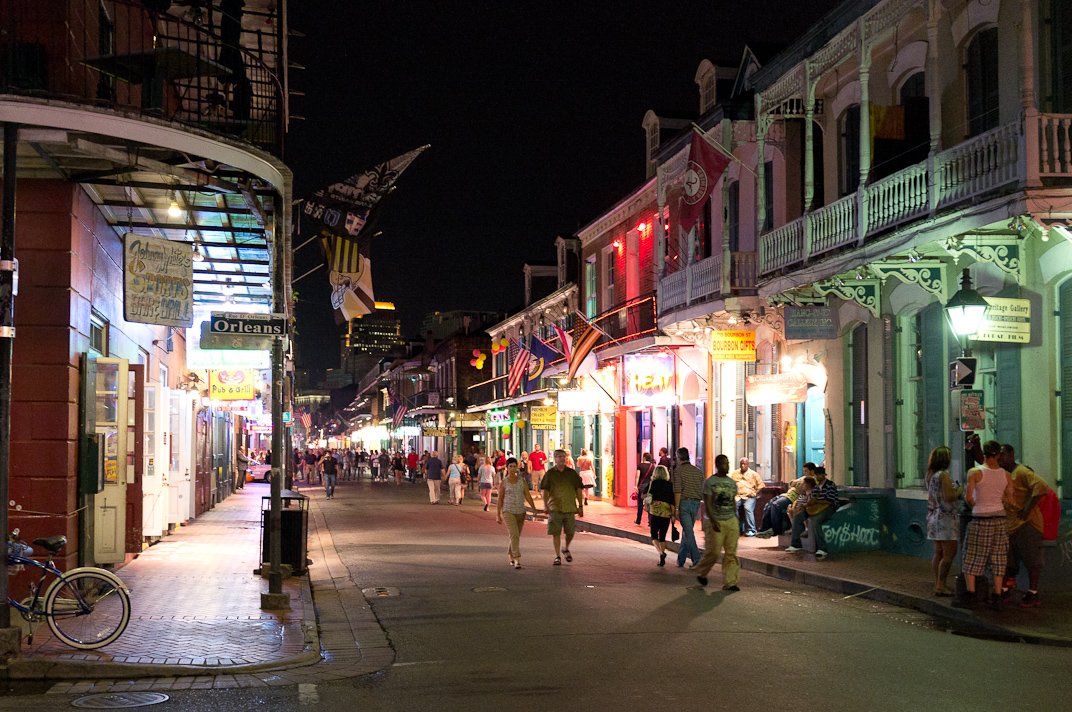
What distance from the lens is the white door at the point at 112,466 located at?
13.8 meters

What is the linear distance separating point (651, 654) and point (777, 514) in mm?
9574

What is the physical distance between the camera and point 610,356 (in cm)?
2984

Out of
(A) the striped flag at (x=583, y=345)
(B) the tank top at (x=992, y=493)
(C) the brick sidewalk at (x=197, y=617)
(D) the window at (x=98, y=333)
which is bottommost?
(C) the brick sidewalk at (x=197, y=617)

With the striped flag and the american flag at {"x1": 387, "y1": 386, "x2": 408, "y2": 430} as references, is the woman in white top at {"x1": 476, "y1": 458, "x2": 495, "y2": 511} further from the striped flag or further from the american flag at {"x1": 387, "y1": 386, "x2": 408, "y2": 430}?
the american flag at {"x1": 387, "y1": 386, "x2": 408, "y2": 430}

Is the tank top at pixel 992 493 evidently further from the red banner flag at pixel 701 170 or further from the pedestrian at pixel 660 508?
the red banner flag at pixel 701 170

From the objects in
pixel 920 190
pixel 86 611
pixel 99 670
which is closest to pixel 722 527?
pixel 920 190

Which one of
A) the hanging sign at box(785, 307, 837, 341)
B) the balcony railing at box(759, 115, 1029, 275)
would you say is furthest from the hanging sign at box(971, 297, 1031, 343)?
the hanging sign at box(785, 307, 837, 341)

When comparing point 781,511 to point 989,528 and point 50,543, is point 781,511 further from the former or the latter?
point 50,543

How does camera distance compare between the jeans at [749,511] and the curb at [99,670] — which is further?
the jeans at [749,511]

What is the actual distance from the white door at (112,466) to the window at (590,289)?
22.3 metres

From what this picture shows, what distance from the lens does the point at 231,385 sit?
2592 cm

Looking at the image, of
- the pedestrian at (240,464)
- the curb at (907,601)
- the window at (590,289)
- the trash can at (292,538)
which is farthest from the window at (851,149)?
the pedestrian at (240,464)

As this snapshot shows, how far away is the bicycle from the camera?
29.5ft

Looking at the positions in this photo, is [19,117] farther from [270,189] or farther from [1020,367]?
[1020,367]
